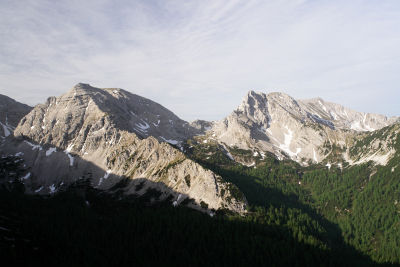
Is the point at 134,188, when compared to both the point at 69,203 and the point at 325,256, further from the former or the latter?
the point at 325,256

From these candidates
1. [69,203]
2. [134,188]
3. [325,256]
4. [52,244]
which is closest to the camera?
[52,244]

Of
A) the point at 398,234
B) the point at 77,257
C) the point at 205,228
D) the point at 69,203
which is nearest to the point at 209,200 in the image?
the point at 205,228

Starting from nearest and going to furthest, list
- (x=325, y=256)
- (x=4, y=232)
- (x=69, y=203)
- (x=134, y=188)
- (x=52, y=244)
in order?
(x=4, y=232), (x=52, y=244), (x=325, y=256), (x=69, y=203), (x=134, y=188)

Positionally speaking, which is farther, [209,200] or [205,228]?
[209,200]

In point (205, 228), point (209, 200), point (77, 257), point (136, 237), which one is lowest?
point (77, 257)

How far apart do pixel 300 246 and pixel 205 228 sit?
42.7m

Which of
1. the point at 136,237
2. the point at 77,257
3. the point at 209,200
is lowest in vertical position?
the point at 77,257

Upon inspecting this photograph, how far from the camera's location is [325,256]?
118312 millimetres

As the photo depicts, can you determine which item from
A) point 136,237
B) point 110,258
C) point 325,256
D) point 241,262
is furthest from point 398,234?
point 110,258

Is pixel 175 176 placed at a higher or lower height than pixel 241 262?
higher

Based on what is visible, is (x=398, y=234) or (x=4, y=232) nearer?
(x=4, y=232)

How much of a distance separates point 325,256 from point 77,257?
9968 cm

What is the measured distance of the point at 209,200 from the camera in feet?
507

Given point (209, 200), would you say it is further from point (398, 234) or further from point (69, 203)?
point (398, 234)
